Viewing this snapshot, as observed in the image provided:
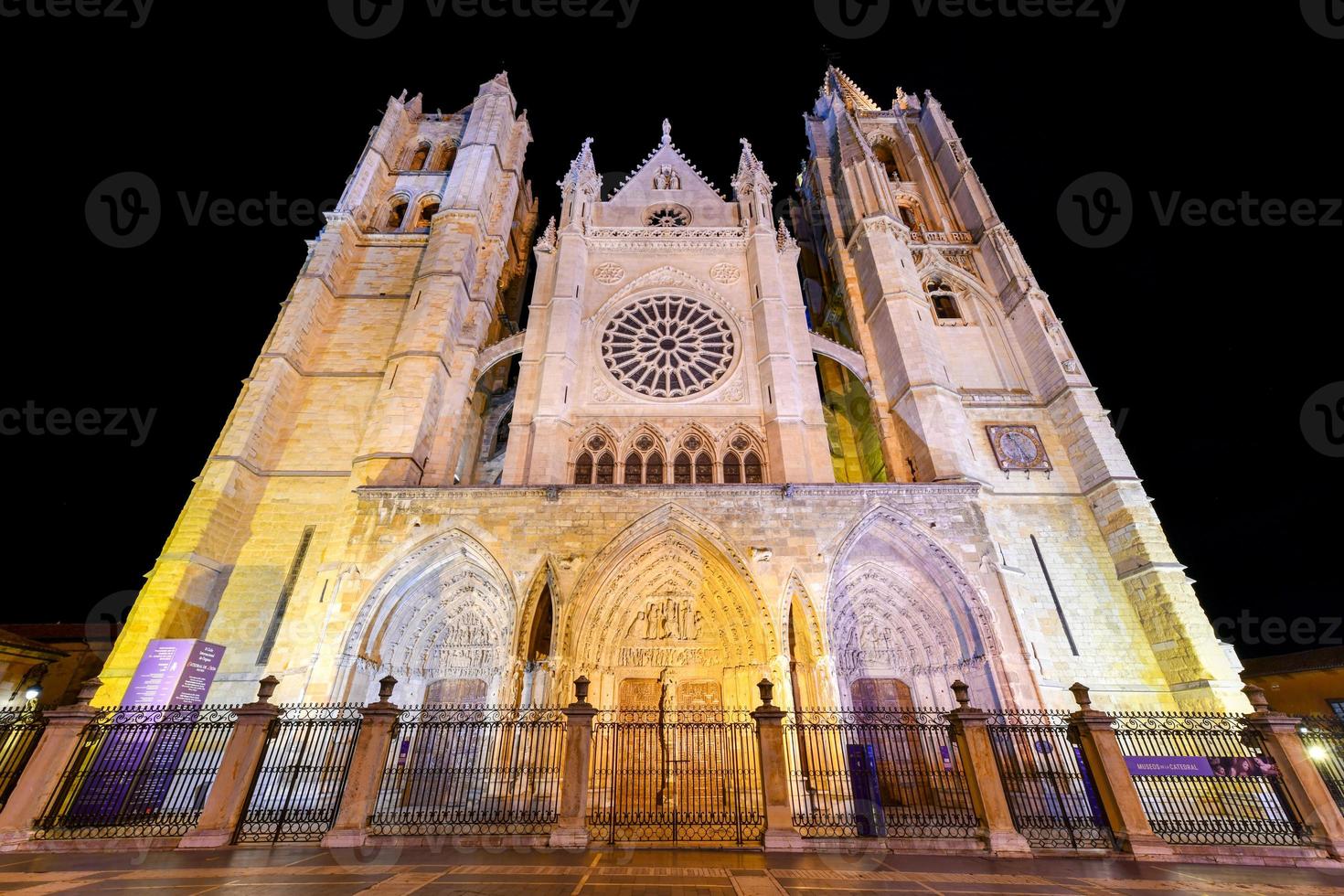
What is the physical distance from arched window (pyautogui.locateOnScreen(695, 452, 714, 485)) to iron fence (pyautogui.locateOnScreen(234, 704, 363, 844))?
8226 mm

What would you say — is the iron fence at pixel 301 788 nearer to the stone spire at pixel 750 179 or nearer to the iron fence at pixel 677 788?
the iron fence at pixel 677 788

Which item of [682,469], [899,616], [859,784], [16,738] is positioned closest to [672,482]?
[682,469]

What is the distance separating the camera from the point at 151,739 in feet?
27.3

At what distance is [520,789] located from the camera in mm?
7695

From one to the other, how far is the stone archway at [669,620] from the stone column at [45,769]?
20.9 feet

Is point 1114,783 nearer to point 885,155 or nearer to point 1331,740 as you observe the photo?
point 1331,740

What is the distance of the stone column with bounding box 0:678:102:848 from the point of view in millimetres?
6379

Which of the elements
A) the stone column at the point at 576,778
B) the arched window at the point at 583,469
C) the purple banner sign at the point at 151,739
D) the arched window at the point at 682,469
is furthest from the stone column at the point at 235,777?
the arched window at the point at 682,469

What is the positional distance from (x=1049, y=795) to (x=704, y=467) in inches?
339

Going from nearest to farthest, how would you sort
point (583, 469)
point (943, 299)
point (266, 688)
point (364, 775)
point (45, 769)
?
point (45, 769) < point (364, 775) < point (266, 688) < point (583, 469) < point (943, 299)

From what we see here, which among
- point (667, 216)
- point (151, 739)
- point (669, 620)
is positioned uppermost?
point (667, 216)

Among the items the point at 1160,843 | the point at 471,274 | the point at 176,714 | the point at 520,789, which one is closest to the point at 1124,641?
the point at 1160,843

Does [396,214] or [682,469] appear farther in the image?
[396,214]

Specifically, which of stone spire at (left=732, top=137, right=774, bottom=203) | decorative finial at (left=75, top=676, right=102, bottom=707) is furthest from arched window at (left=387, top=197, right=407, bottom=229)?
decorative finial at (left=75, top=676, right=102, bottom=707)
